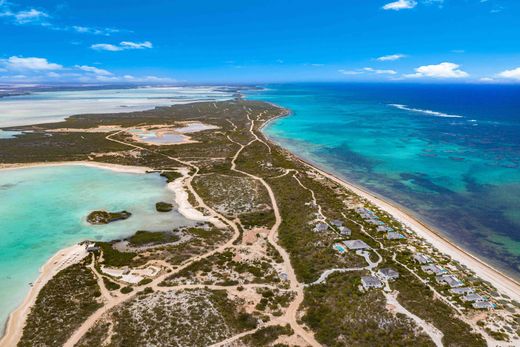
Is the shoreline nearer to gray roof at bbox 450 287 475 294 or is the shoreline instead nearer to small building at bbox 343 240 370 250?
gray roof at bbox 450 287 475 294

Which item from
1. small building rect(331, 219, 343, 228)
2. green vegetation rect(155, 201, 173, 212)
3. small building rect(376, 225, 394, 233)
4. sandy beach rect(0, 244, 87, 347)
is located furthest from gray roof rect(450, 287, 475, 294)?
green vegetation rect(155, 201, 173, 212)

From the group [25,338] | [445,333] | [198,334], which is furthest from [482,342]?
[25,338]

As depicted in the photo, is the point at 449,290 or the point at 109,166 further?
the point at 109,166

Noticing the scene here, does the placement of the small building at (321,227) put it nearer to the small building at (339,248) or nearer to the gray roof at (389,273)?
the small building at (339,248)

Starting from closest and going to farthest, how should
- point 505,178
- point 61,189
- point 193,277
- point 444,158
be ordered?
1. point 193,277
2. point 61,189
3. point 505,178
4. point 444,158

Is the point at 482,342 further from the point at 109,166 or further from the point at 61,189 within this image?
the point at 109,166

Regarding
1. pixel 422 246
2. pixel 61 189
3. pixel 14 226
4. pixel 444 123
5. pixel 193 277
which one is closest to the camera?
pixel 193 277

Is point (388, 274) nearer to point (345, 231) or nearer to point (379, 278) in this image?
point (379, 278)

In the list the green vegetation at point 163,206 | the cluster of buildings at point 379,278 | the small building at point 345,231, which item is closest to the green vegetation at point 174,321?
the cluster of buildings at point 379,278
